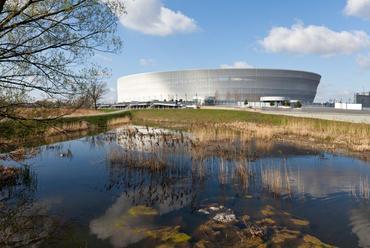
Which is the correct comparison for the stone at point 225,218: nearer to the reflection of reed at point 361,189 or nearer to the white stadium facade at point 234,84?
the reflection of reed at point 361,189

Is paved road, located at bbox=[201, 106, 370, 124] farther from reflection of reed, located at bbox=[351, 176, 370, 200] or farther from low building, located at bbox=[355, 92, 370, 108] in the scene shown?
low building, located at bbox=[355, 92, 370, 108]

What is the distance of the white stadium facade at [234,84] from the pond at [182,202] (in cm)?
11441

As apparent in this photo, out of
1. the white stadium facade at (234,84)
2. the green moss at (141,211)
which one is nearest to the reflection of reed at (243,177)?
the green moss at (141,211)

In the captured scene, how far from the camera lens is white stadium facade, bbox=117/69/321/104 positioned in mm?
136125

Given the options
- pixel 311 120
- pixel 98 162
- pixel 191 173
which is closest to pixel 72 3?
pixel 191 173

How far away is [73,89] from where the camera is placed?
9305 mm

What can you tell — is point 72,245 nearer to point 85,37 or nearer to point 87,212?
point 87,212

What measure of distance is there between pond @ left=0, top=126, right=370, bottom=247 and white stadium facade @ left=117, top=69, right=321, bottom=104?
11441 cm

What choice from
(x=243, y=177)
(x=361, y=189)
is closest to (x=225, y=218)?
(x=243, y=177)

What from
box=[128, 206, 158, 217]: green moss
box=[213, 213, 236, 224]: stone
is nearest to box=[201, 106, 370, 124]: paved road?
box=[213, 213, 236, 224]: stone

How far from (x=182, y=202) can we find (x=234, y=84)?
421 feet

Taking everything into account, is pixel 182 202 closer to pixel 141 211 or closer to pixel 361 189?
pixel 141 211

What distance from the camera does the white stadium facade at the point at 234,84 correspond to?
136m

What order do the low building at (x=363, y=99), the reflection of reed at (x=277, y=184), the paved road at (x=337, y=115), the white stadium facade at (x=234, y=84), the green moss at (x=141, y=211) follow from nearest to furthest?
1. the green moss at (x=141, y=211)
2. the reflection of reed at (x=277, y=184)
3. the paved road at (x=337, y=115)
4. the low building at (x=363, y=99)
5. the white stadium facade at (x=234, y=84)
